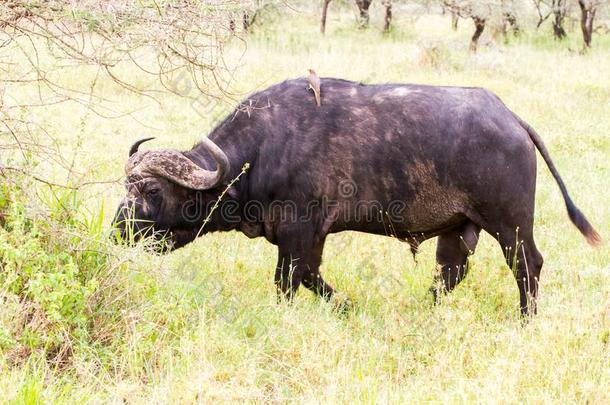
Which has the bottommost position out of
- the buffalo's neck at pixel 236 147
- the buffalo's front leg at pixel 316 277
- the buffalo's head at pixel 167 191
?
the buffalo's front leg at pixel 316 277

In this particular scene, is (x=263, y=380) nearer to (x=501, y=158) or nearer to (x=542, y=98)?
(x=501, y=158)

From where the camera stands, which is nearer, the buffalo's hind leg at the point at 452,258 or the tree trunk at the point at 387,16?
the buffalo's hind leg at the point at 452,258

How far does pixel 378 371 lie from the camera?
14.3 ft

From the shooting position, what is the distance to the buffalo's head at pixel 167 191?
558cm

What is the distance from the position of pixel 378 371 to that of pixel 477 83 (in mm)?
11360

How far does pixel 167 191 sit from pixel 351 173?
54.0 inches

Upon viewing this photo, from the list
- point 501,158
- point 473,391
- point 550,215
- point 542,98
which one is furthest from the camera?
point 542,98

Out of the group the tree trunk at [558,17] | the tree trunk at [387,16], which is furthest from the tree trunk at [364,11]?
the tree trunk at [558,17]

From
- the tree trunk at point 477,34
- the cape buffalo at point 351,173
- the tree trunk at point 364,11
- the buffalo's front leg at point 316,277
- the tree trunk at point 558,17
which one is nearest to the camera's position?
the cape buffalo at point 351,173

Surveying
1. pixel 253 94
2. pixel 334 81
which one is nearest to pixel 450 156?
pixel 334 81

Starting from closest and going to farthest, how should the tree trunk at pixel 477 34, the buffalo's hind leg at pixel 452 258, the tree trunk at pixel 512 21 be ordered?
the buffalo's hind leg at pixel 452 258
the tree trunk at pixel 477 34
the tree trunk at pixel 512 21

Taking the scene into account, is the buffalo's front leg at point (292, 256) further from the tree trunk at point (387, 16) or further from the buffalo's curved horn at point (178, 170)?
the tree trunk at point (387, 16)

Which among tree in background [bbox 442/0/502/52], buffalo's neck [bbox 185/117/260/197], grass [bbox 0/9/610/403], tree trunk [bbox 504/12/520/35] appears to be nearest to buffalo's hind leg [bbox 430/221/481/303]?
grass [bbox 0/9/610/403]

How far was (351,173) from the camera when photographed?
224 inches
